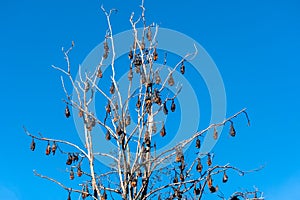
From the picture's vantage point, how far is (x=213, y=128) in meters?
7.82

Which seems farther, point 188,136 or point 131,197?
point 188,136

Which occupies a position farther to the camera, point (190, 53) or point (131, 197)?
point (190, 53)

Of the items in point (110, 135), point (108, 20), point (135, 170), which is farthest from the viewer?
point (108, 20)

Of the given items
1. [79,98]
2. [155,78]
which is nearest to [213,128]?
[155,78]

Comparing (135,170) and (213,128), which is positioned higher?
(213,128)

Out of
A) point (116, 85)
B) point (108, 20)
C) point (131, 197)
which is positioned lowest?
point (131, 197)

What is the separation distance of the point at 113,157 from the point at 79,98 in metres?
1.01

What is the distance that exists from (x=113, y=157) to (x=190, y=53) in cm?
198

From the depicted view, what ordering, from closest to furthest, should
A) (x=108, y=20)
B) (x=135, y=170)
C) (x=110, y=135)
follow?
(x=135, y=170), (x=110, y=135), (x=108, y=20)

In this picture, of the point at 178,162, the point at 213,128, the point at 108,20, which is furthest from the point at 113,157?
the point at 108,20

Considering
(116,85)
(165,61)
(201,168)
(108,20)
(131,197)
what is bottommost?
(131,197)

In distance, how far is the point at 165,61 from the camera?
8.33 meters

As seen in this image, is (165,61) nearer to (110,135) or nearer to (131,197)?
(110,135)

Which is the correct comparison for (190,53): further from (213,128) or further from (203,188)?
(203,188)
